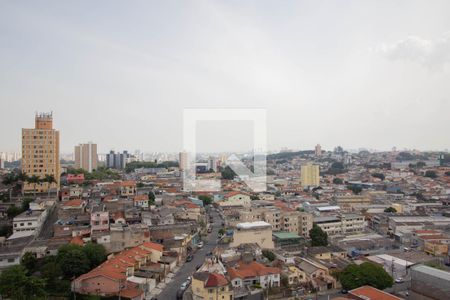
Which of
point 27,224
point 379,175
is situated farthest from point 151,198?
point 379,175

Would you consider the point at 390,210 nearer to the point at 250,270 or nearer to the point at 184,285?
the point at 250,270

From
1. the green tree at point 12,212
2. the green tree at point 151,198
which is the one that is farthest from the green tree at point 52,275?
the green tree at point 151,198

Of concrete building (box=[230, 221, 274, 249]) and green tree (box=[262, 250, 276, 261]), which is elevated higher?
concrete building (box=[230, 221, 274, 249])

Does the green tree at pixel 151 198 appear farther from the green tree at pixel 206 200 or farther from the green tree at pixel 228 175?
the green tree at pixel 228 175

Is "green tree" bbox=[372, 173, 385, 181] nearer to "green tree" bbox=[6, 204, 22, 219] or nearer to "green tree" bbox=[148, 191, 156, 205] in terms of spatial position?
"green tree" bbox=[148, 191, 156, 205]

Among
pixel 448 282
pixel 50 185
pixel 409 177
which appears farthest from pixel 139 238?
pixel 409 177

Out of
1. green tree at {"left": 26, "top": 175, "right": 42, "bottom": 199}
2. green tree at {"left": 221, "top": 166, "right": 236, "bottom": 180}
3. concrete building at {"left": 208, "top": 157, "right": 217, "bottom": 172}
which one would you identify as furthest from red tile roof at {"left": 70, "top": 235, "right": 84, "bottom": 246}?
concrete building at {"left": 208, "top": 157, "right": 217, "bottom": 172}

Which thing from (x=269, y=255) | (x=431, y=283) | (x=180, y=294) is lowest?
(x=180, y=294)

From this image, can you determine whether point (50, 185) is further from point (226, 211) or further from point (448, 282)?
point (448, 282)
